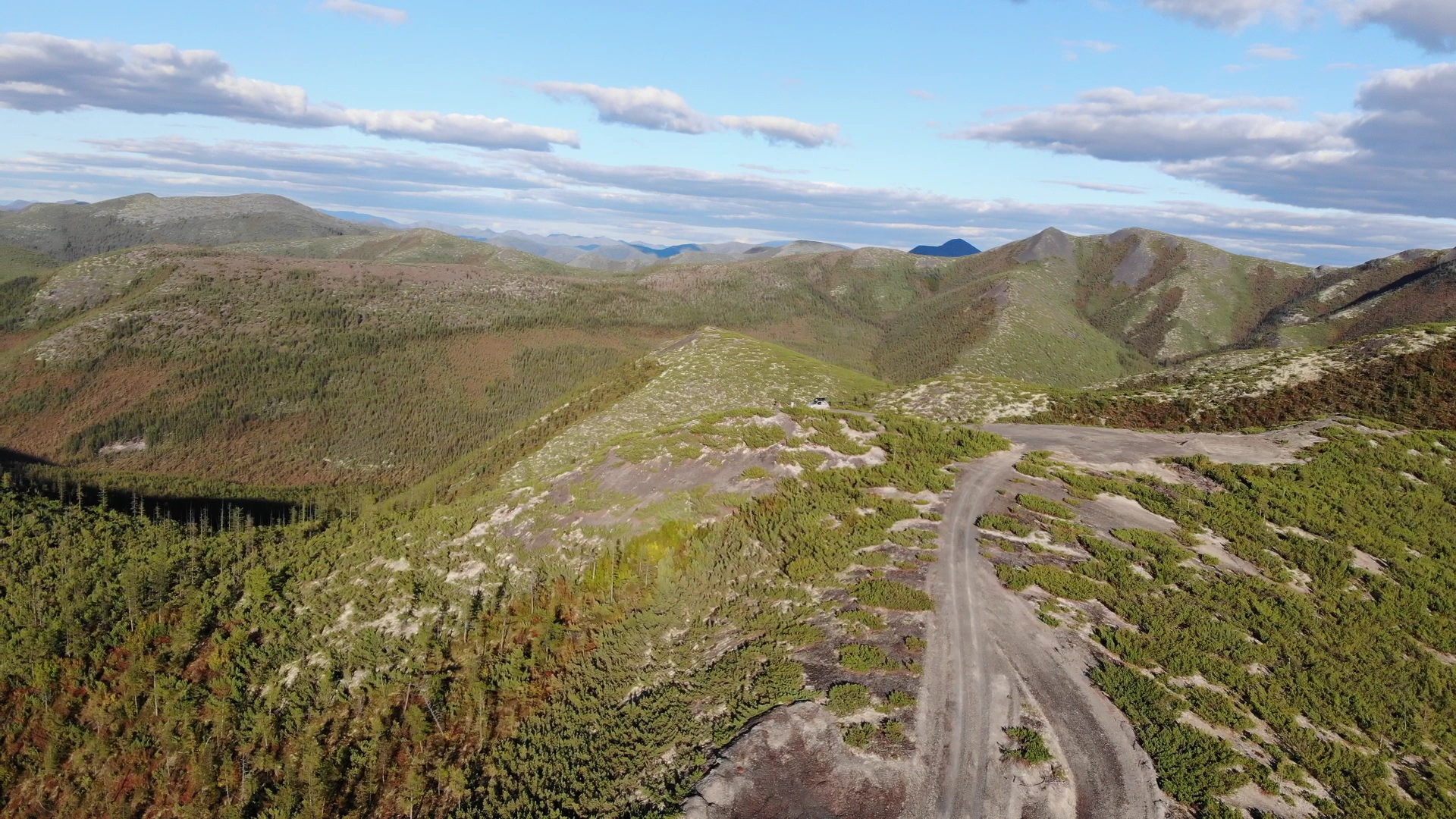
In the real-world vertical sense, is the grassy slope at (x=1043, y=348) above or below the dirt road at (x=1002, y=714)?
above

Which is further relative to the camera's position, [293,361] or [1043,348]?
[1043,348]

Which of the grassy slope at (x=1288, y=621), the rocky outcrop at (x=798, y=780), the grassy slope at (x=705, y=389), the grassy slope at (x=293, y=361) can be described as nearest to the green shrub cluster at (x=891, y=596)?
the grassy slope at (x=1288, y=621)

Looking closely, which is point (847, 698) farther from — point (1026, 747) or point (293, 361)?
point (293, 361)

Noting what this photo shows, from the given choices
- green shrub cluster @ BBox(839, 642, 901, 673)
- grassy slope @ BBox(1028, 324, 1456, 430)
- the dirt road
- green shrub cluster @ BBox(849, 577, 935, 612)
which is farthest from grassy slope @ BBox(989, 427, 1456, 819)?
grassy slope @ BBox(1028, 324, 1456, 430)

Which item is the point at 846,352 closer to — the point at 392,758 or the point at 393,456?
the point at 393,456

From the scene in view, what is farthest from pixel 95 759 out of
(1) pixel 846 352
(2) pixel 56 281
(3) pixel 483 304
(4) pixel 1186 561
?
(2) pixel 56 281

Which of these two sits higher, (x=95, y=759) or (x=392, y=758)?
(x=392, y=758)

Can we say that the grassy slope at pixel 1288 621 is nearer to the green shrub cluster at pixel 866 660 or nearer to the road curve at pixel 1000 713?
the road curve at pixel 1000 713

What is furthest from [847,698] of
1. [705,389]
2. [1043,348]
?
[1043,348]
